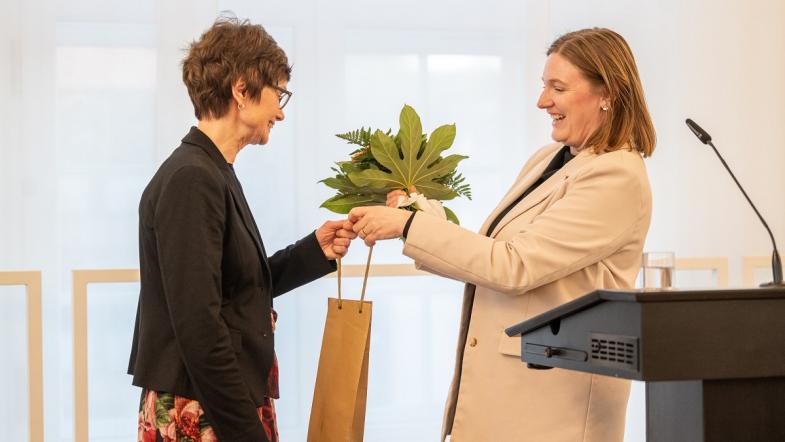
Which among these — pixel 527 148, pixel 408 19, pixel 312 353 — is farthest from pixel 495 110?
pixel 312 353

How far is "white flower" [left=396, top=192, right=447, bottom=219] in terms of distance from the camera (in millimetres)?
2080

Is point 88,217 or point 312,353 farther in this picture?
point 312,353

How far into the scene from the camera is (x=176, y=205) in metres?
1.62

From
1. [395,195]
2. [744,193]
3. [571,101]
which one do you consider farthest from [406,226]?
[744,193]

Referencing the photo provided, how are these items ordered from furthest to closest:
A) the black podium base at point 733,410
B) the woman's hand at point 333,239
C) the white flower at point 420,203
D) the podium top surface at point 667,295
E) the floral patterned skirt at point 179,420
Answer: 1. the woman's hand at point 333,239
2. the white flower at point 420,203
3. the floral patterned skirt at point 179,420
4. the black podium base at point 733,410
5. the podium top surface at point 667,295

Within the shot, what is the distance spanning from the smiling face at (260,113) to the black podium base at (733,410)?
1.00 metres

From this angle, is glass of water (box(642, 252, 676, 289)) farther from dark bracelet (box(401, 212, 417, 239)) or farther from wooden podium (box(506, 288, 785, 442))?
dark bracelet (box(401, 212, 417, 239))

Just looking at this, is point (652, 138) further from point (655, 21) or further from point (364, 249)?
point (655, 21)

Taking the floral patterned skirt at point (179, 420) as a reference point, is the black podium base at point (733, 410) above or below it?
above

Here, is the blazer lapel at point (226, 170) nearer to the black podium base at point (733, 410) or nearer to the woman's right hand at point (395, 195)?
the woman's right hand at point (395, 195)

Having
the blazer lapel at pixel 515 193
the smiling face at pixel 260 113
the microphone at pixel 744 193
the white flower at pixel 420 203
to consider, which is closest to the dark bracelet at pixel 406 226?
the white flower at pixel 420 203

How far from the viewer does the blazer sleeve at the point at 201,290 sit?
161 centimetres

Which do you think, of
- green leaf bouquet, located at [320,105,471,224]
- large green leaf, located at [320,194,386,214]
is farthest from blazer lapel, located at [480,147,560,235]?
large green leaf, located at [320,194,386,214]

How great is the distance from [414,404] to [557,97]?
6.75ft
